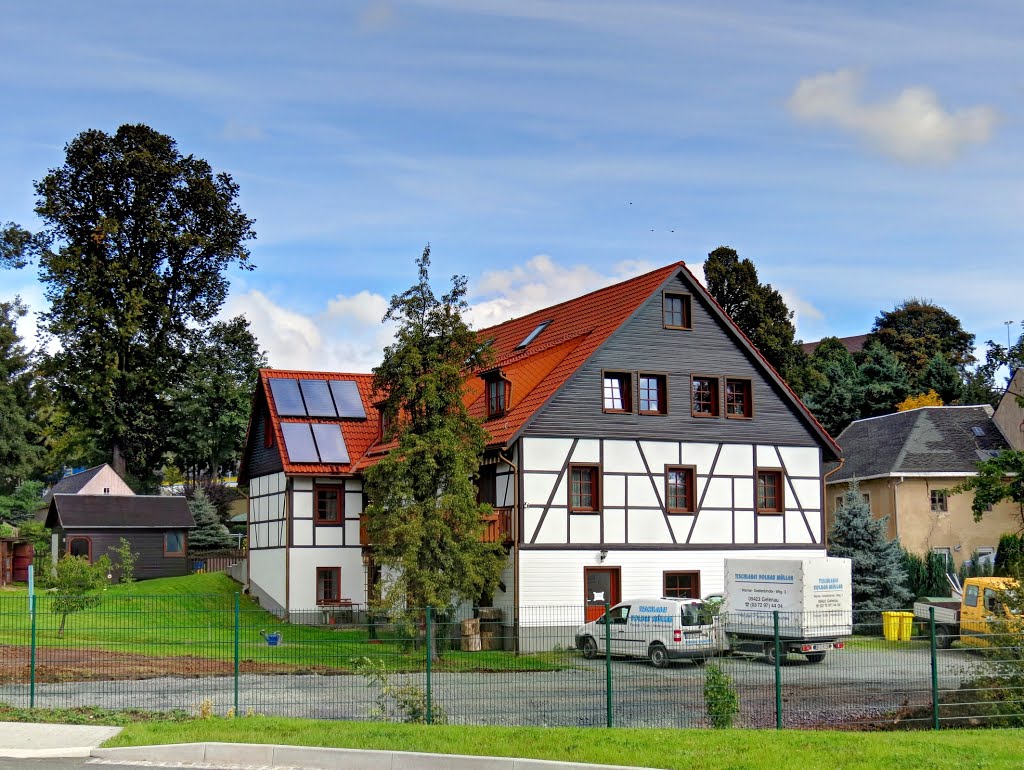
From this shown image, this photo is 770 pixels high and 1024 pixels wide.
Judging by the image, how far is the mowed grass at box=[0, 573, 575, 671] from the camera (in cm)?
2036

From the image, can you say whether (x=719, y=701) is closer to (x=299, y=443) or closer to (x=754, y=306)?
(x=299, y=443)

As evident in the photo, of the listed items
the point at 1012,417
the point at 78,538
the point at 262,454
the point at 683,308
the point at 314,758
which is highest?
the point at 683,308

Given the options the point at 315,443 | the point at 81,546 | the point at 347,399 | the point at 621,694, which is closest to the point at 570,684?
the point at 621,694

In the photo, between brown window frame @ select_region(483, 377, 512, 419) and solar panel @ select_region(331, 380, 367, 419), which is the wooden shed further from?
brown window frame @ select_region(483, 377, 512, 419)

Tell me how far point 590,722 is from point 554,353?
19060 mm

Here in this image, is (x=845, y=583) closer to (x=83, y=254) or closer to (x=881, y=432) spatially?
(x=881, y=432)

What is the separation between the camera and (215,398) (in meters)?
64.7

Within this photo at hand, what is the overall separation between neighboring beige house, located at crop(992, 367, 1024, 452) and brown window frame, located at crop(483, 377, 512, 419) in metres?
23.7

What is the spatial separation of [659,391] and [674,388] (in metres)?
0.44

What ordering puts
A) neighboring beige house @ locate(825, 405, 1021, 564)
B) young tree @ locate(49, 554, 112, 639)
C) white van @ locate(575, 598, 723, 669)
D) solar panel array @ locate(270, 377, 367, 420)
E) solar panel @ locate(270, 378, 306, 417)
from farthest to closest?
neighboring beige house @ locate(825, 405, 1021, 564) < solar panel array @ locate(270, 377, 367, 420) < solar panel @ locate(270, 378, 306, 417) < young tree @ locate(49, 554, 112, 639) < white van @ locate(575, 598, 723, 669)

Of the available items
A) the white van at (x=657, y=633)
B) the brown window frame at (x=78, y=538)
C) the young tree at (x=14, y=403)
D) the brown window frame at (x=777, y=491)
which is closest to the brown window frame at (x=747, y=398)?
the brown window frame at (x=777, y=491)

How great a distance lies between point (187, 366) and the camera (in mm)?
62094

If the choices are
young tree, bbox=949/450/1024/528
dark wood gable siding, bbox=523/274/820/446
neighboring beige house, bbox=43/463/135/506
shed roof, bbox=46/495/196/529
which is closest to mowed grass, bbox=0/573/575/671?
dark wood gable siding, bbox=523/274/820/446

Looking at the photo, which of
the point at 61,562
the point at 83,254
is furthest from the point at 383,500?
the point at 83,254
